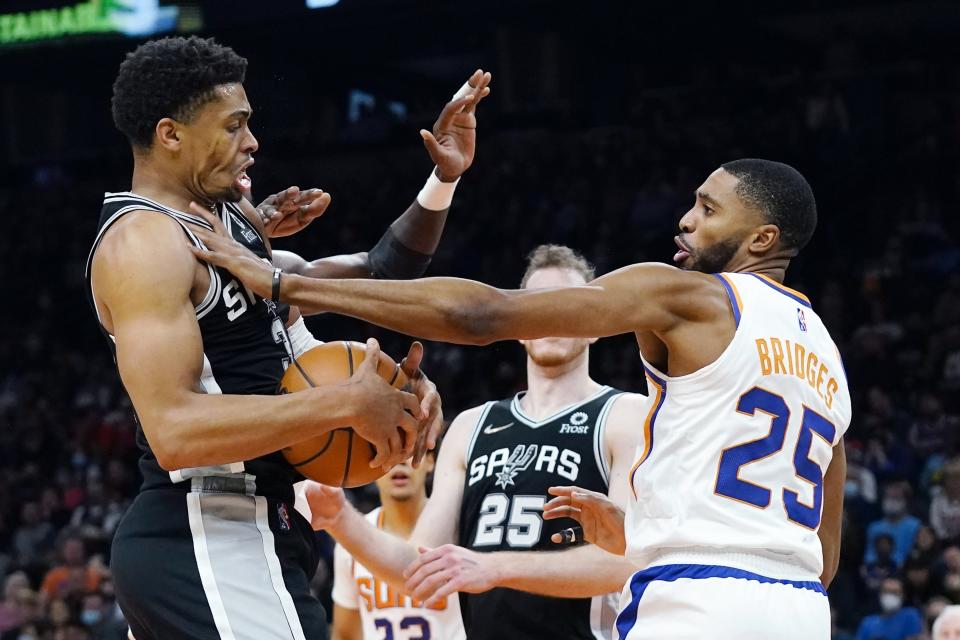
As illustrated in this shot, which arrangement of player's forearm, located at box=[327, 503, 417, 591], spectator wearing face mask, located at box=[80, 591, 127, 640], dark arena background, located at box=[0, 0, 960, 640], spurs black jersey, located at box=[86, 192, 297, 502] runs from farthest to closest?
dark arena background, located at box=[0, 0, 960, 640], spectator wearing face mask, located at box=[80, 591, 127, 640], player's forearm, located at box=[327, 503, 417, 591], spurs black jersey, located at box=[86, 192, 297, 502]

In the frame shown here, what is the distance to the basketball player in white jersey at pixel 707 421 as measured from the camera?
10.9ft

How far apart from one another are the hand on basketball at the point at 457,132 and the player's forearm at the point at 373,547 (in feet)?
3.80

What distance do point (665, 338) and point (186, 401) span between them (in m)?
1.26

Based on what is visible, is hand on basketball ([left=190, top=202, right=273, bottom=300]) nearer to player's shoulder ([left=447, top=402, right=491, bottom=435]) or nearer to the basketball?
the basketball

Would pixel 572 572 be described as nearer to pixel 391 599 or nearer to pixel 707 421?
pixel 707 421

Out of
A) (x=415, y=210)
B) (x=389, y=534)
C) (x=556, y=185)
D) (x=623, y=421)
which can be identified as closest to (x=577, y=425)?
(x=623, y=421)

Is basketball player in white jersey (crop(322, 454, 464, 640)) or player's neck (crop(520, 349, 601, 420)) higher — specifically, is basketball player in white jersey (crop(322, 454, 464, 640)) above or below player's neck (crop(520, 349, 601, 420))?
below

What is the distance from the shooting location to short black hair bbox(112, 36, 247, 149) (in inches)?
131

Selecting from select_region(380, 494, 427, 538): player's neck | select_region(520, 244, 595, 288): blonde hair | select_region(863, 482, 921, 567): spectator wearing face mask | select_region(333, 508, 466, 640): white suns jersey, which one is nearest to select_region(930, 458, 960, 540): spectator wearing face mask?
select_region(863, 482, 921, 567): spectator wearing face mask

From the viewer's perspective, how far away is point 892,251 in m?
12.6

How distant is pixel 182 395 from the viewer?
9.92ft

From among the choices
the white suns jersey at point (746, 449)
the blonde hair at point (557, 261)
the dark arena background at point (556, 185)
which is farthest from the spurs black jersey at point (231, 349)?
the dark arena background at point (556, 185)

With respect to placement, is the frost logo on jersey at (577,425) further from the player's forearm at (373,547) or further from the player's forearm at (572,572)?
the player's forearm at (373,547)

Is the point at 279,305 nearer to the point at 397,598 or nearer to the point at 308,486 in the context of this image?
the point at 308,486
